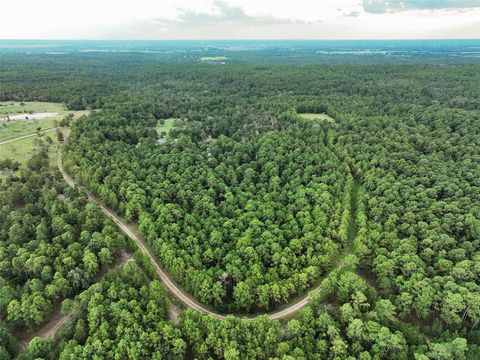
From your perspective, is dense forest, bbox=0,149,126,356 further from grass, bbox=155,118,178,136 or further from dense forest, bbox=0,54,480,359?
grass, bbox=155,118,178,136

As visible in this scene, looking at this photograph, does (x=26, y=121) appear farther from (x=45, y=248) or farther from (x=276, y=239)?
(x=276, y=239)

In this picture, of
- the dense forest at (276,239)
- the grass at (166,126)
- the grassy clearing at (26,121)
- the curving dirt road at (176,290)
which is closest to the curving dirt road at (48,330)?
the dense forest at (276,239)

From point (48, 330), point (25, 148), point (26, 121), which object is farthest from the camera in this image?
point (26, 121)

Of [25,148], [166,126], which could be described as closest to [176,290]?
[25,148]

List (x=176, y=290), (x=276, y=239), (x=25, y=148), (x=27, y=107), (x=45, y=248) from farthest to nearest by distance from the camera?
(x=27, y=107)
(x=25, y=148)
(x=276, y=239)
(x=45, y=248)
(x=176, y=290)

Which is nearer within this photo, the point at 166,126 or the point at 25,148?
the point at 25,148

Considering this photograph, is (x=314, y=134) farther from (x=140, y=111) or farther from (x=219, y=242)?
(x=140, y=111)

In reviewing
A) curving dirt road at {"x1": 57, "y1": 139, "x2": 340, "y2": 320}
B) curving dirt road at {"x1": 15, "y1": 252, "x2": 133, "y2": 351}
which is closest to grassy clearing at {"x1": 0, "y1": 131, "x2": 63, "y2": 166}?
curving dirt road at {"x1": 57, "y1": 139, "x2": 340, "y2": 320}
